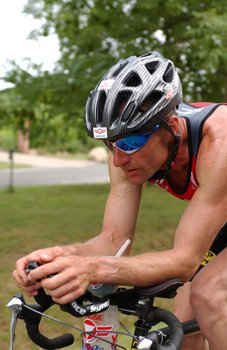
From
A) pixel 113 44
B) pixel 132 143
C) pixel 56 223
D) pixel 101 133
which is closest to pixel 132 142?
pixel 132 143

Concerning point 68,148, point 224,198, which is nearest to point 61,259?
point 224,198

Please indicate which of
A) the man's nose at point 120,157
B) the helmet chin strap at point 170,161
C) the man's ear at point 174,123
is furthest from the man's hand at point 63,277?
the man's ear at point 174,123

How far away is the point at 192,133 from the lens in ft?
8.34

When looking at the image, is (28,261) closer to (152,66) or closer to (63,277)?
(63,277)

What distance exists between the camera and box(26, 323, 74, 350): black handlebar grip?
219cm

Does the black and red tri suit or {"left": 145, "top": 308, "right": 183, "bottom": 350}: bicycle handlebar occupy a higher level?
the black and red tri suit

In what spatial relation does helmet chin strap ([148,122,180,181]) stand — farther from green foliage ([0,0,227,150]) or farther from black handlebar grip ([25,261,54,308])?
green foliage ([0,0,227,150])

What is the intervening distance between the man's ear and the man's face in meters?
0.07

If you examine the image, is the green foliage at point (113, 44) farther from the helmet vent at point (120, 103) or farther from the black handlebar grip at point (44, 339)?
the black handlebar grip at point (44, 339)

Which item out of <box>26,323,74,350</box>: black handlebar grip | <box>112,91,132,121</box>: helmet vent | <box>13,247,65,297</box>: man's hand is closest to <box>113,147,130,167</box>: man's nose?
<box>112,91,132,121</box>: helmet vent

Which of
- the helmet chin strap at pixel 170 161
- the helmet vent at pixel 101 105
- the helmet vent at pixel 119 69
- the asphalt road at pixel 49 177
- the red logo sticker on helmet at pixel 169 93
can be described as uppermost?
the helmet vent at pixel 119 69

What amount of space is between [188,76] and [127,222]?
20.2 feet

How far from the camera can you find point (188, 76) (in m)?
8.60

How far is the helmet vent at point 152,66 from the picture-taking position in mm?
2518
